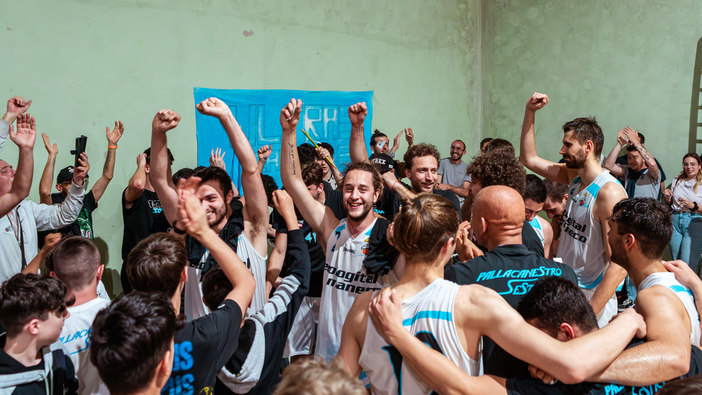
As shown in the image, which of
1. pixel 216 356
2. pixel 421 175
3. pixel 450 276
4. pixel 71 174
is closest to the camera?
pixel 216 356

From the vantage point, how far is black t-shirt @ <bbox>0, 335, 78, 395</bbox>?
2.05 meters

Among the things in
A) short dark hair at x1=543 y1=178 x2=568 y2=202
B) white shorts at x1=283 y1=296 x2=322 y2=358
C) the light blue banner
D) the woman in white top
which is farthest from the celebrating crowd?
Result: the woman in white top

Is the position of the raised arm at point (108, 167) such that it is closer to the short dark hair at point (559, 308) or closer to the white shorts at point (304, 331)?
the white shorts at point (304, 331)

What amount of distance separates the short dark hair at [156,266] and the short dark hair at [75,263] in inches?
25.6

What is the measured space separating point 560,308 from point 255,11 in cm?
594

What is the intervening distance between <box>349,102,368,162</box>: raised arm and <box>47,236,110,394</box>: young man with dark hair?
7.65 feet

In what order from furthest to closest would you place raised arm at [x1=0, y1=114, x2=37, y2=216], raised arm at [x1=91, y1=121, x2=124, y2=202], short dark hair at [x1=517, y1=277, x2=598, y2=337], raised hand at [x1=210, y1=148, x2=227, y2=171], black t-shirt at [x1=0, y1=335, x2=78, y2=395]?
raised hand at [x1=210, y1=148, x2=227, y2=171] < raised arm at [x1=91, y1=121, x2=124, y2=202] < raised arm at [x1=0, y1=114, x2=37, y2=216] < black t-shirt at [x1=0, y1=335, x2=78, y2=395] < short dark hair at [x1=517, y1=277, x2=598, y2=337]

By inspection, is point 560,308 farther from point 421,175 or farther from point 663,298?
point 421,175

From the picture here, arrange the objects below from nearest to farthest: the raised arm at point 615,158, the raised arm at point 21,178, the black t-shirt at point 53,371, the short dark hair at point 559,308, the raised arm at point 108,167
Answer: the short dark hair at point 559,308 < the black t-shirt at point 53,371 < the raised arm at point 21,178 < the raised arm at point 108,167 < the raised arm at point 615,158

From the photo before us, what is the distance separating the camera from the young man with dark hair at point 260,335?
7.54ft

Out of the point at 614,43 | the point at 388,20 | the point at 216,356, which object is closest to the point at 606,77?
the point at 614,43

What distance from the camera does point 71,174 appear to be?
5.23 m

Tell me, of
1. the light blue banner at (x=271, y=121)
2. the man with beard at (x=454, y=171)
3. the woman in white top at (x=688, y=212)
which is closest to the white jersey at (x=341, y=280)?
the light blue banner at (x=271, y=121)

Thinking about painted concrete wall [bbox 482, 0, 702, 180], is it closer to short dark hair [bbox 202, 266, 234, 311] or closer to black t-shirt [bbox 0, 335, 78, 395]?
short dark hair [bbox 202, 266, 234, 311]
